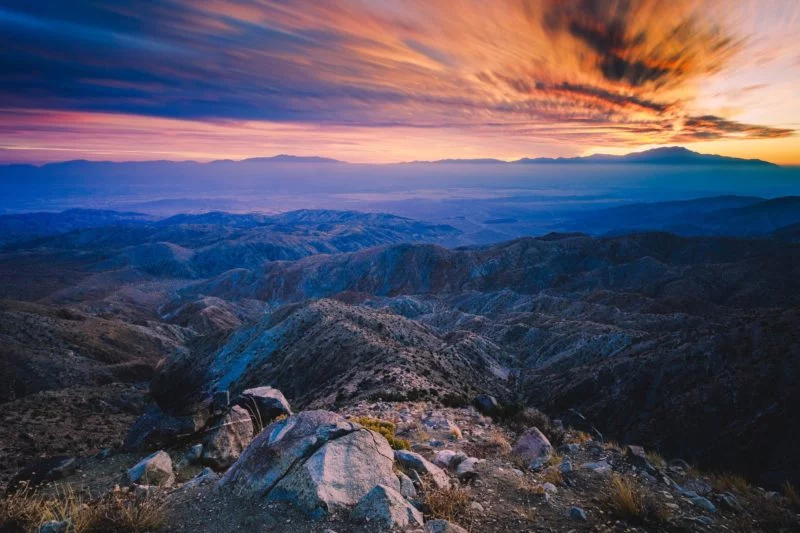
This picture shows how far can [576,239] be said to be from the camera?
112812 mm

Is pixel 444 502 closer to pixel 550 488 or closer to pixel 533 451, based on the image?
pixel 550 488

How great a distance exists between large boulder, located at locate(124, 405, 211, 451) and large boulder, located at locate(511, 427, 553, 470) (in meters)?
8.12

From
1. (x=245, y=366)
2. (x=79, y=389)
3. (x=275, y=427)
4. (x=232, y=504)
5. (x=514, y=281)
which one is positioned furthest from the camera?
(x=514, y=281)

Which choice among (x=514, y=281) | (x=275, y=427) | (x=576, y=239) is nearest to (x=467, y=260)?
(x=514, y=281)

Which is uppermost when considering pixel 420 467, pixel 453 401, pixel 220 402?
pixel 420 467

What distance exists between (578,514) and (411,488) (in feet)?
8.54

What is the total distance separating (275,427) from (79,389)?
31.1 meters

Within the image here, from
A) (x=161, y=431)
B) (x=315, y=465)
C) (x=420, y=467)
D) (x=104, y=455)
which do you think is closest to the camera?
(x=315, y=465)

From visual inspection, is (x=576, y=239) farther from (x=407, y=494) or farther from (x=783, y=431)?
(x=407, y=494)

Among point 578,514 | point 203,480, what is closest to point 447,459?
point 578,514

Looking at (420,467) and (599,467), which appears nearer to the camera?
(420,467)

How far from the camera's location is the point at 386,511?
581 centimetres

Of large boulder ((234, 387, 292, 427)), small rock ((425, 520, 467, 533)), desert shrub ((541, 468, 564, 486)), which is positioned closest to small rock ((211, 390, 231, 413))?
large boulder ((234, 387, 292, 427))

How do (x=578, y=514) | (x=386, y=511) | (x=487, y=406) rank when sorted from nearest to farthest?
(x=386, y=511) → (x=578, y=514) → (x=487, y=406)
